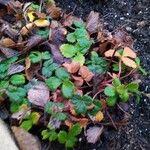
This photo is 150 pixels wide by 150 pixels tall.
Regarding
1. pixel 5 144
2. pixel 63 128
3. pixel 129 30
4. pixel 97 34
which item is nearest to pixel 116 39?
pixel 97 34

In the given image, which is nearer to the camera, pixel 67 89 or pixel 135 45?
pixel 67 89

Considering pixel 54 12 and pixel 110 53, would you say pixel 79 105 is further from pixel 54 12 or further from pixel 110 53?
pixel 54 12

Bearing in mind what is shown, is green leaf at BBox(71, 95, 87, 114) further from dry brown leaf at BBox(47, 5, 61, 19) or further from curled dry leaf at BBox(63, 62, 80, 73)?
dry brown leaf at BBox(47, 5, 61, 19)

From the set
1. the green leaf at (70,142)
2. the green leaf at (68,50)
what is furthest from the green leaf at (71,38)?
the green leaf at (70,142)

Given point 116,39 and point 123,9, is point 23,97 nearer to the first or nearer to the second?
point 116,39

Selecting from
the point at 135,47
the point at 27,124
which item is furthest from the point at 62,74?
the point at 135,47

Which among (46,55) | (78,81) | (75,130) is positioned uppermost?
(46,55)
